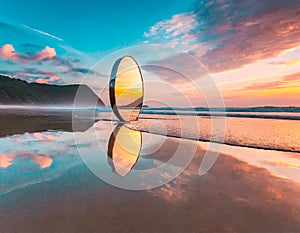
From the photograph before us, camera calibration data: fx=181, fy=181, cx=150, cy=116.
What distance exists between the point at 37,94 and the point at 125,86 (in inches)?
3308

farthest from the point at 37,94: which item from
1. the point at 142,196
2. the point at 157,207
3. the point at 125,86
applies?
the point at 157,207

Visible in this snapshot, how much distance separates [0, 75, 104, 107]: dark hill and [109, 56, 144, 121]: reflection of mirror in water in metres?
61.2

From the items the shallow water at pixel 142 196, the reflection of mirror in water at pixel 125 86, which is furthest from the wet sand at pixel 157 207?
the reflection of mirror in water at pixel 125 86

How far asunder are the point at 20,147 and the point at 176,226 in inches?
170

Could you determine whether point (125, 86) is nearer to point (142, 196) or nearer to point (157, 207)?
point (142, 196)

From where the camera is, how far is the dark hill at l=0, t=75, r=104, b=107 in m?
60.5

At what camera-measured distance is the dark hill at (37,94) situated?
60453 millimetres

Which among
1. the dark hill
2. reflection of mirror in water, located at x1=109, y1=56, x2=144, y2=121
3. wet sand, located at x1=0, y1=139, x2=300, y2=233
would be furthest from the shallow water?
the dark hill

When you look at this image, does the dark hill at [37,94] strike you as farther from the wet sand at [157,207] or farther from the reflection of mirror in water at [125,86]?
the wet sand at [157,207]

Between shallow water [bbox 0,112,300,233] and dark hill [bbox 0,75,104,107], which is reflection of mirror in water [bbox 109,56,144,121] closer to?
shallow water [bbox 0,112,300,233]

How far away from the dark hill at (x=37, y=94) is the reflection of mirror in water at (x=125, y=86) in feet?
201

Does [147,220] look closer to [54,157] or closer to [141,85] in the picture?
[54,157]

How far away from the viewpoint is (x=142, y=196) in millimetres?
2084

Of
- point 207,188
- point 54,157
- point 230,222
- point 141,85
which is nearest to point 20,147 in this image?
point 54,157
